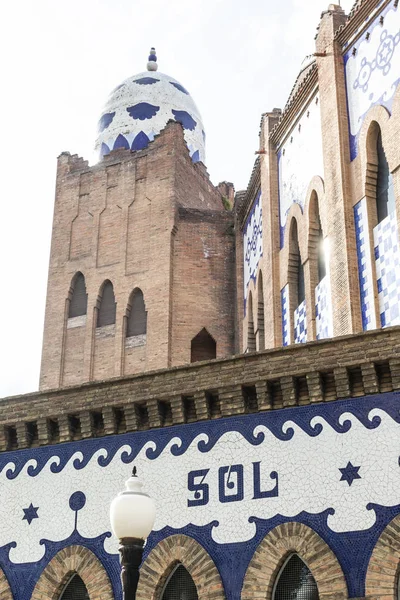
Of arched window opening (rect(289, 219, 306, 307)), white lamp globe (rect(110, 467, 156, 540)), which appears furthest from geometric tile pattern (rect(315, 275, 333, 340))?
white lamp globe (rect(110, 467, 156, 540))

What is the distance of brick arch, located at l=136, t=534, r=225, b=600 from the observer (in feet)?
31.1

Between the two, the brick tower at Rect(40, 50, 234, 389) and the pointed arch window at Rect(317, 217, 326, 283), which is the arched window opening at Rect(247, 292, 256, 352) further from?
the pointed arch window at Rect(317, 217, 326, 283)

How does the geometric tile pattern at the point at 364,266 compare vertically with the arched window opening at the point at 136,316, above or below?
below

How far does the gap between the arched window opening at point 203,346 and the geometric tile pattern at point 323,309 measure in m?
6.25

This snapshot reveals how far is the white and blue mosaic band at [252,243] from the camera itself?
21.6m

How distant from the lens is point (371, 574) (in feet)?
28.7

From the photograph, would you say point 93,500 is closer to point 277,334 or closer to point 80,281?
point 277,334

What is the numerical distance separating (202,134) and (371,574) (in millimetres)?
22501

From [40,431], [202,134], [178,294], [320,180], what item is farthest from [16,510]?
[202,134]

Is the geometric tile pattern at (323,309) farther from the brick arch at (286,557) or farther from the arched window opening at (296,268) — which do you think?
the brick arch at (286,557)

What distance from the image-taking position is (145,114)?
28688 mm

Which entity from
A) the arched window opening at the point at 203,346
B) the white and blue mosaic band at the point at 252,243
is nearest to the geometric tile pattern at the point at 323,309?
the white and blue mosaic band at the point at 252,243

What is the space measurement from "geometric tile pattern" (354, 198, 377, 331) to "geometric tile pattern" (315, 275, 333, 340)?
39.5 inches

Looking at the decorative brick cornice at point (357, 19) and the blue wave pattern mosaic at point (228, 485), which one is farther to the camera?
the decorative brick cornice at point (357, 19)
